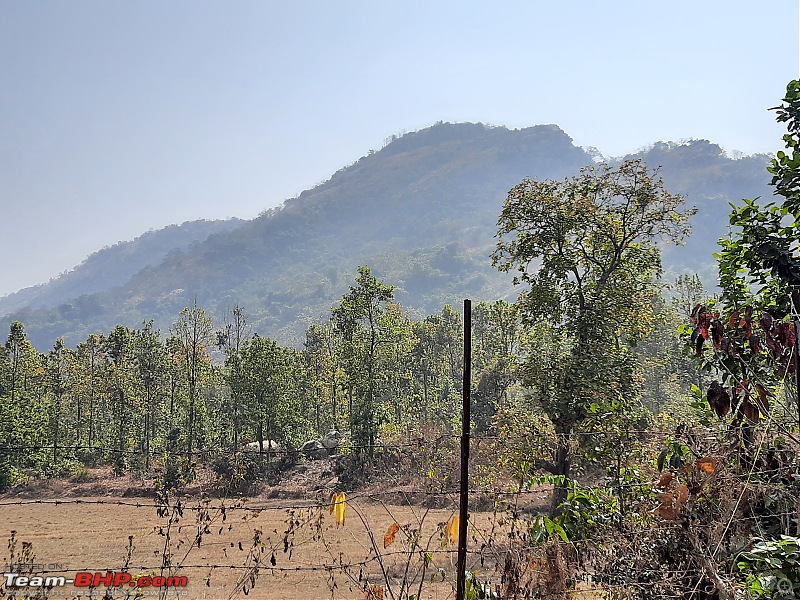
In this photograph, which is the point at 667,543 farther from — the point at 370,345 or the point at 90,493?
the point at 90,493

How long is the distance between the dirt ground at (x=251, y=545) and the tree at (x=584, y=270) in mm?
2778

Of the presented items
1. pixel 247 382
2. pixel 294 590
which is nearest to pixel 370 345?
pixel 247 382

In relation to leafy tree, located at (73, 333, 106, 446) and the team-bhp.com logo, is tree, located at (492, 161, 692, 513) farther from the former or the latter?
leafy tree, located at (73, 333, 106, 446)

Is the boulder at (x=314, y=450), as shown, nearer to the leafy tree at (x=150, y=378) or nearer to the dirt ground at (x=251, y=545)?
the dirt ground at (x=251, y=545)

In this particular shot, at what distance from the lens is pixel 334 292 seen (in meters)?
165

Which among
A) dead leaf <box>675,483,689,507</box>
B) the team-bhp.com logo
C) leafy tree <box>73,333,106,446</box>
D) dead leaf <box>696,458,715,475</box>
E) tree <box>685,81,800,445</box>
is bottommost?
leafy tree <box>73,333,106,446</box>

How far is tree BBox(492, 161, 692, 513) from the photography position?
32.9 feet

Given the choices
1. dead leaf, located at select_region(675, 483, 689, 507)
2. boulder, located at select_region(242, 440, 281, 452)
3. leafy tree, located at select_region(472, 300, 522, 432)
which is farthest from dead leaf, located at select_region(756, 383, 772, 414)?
boulder, located at select_region(242, 440, 281, 452)

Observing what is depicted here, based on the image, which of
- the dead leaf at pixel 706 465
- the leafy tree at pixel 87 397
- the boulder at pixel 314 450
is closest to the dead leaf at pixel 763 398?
the dead leaf at pixel 706 465

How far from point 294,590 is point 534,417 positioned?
15.8ft

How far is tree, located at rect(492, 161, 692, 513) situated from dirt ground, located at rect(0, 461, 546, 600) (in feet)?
9.12

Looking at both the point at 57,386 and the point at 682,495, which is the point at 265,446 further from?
the point at 682,495

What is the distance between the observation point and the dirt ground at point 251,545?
522 centimetres

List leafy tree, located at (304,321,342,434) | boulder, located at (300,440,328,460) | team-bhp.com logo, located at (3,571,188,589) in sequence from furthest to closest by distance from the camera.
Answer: leafy tree, located at (304,321,342,434) < boulder, located at (300,440,328,460) < team-bhp.com logo, located at (3,571,188,589)
